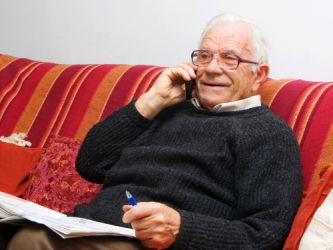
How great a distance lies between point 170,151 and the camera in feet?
4.40

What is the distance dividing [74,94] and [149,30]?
17.2 inches

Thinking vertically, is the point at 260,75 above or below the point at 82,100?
above

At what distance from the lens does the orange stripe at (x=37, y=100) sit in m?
2.02

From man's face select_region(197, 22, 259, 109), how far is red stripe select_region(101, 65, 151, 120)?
17.8 inches

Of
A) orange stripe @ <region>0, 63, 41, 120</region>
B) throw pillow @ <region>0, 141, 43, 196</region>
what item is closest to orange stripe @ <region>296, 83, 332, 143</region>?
throw pillow @ <region>0, 141, 43, 196</region>

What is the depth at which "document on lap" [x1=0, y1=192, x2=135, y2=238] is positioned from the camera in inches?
36.6

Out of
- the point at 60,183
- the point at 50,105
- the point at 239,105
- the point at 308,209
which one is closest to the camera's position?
the point at 308,209

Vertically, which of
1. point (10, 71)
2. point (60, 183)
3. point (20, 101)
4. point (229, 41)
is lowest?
point (60, 183)

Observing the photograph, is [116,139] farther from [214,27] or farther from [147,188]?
[214,27]

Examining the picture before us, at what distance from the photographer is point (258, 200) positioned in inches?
45.4

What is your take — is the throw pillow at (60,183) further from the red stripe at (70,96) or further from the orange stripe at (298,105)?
the orange stripe at (298,105)

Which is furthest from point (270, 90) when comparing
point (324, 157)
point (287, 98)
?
point (324, 157)

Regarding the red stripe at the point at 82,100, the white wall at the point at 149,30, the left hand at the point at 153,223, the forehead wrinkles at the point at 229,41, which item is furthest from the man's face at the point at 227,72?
the red stripe at the point at 82,100

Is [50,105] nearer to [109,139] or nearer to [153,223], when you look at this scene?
[109,139]
